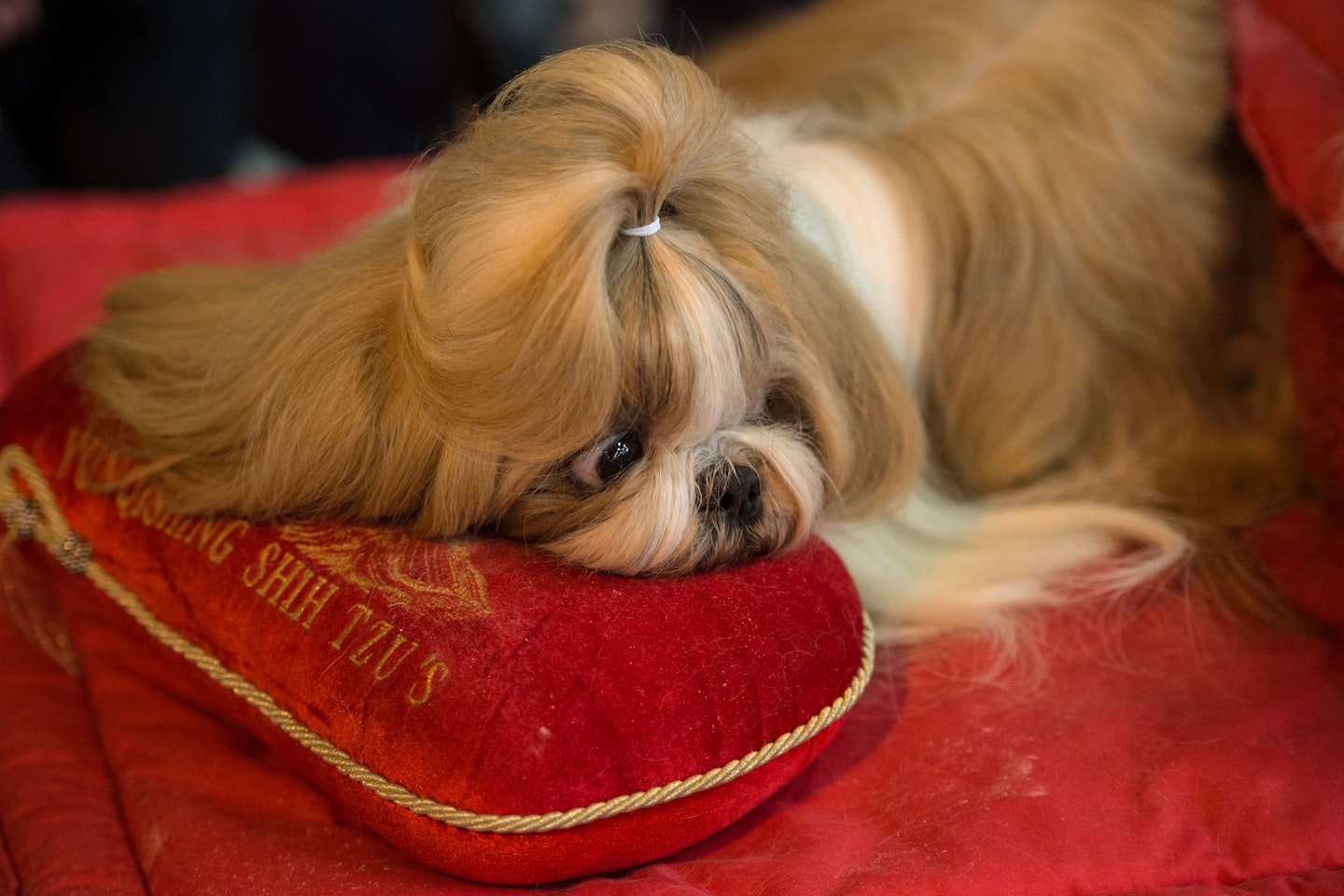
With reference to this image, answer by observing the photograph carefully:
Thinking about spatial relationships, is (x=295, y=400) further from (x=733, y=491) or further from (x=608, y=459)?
(x=733, y=491)

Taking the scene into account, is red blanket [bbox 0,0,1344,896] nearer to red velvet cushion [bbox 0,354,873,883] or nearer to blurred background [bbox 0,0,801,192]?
red velvet cushion [bbox 0,354,873,883]

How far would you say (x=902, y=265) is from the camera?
1.39 metres

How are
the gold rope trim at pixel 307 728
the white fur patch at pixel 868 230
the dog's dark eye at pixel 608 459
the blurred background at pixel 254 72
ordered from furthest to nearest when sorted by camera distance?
the blurred background at pixel 254 72
the white fur patch at pixel 868 230
the dog's dark eye at pixel 608 459
the gold rope trim at pixel 307 728

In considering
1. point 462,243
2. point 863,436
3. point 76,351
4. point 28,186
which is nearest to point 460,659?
point 462,243

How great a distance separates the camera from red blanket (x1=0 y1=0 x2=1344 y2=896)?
1.01 meters

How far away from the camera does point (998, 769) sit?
1.12m

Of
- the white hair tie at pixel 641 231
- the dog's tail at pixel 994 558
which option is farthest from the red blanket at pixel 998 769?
the white hair tie at pixel 641 231

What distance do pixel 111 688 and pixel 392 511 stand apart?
42cm

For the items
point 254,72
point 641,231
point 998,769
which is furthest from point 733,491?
point 254,72

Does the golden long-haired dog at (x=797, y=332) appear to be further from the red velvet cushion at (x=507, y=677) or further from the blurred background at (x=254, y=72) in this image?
the blurred background at (x=254, y=72)

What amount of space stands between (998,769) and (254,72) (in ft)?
9.67

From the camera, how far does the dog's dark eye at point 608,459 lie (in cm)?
105

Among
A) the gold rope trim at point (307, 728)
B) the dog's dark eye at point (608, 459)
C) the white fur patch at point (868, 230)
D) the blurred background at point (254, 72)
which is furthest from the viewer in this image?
the blurred background at point (254, 72)

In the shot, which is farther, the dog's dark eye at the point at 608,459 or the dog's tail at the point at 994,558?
the dog's tail at the point at 994,558
